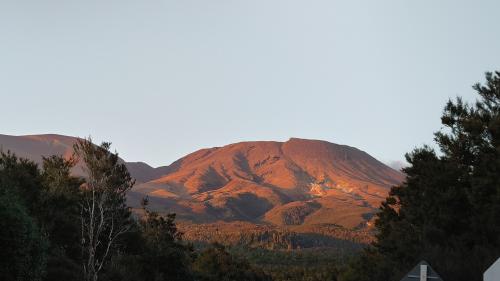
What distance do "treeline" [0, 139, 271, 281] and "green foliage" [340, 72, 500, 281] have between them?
1381 centimetres

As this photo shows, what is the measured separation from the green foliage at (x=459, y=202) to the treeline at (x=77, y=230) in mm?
13808

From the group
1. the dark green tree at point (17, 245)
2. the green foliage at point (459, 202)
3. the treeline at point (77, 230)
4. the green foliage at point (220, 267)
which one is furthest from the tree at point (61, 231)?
the green foliage at point (220, 267)

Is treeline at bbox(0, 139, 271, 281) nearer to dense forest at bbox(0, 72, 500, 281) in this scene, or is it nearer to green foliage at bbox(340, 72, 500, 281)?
dense forest at bbox(0, 72, 500, 281)

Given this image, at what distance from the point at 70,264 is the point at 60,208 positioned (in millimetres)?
10395

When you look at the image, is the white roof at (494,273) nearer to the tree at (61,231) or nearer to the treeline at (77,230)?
the treeline at (77,230)

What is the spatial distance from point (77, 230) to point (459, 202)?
21.5 meters

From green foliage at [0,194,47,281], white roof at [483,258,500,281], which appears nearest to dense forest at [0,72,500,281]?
green foliage at [0,194,47,281]

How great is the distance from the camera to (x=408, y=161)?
45.2 meters

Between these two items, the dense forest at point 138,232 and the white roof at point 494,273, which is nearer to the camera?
the white roof at point 494,273

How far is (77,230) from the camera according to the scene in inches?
1400

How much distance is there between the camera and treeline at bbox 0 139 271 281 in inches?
698

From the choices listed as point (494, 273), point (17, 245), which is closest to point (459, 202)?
point (494, 273)

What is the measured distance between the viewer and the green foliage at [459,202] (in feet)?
90.5

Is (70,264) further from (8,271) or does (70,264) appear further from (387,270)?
(387,270)
